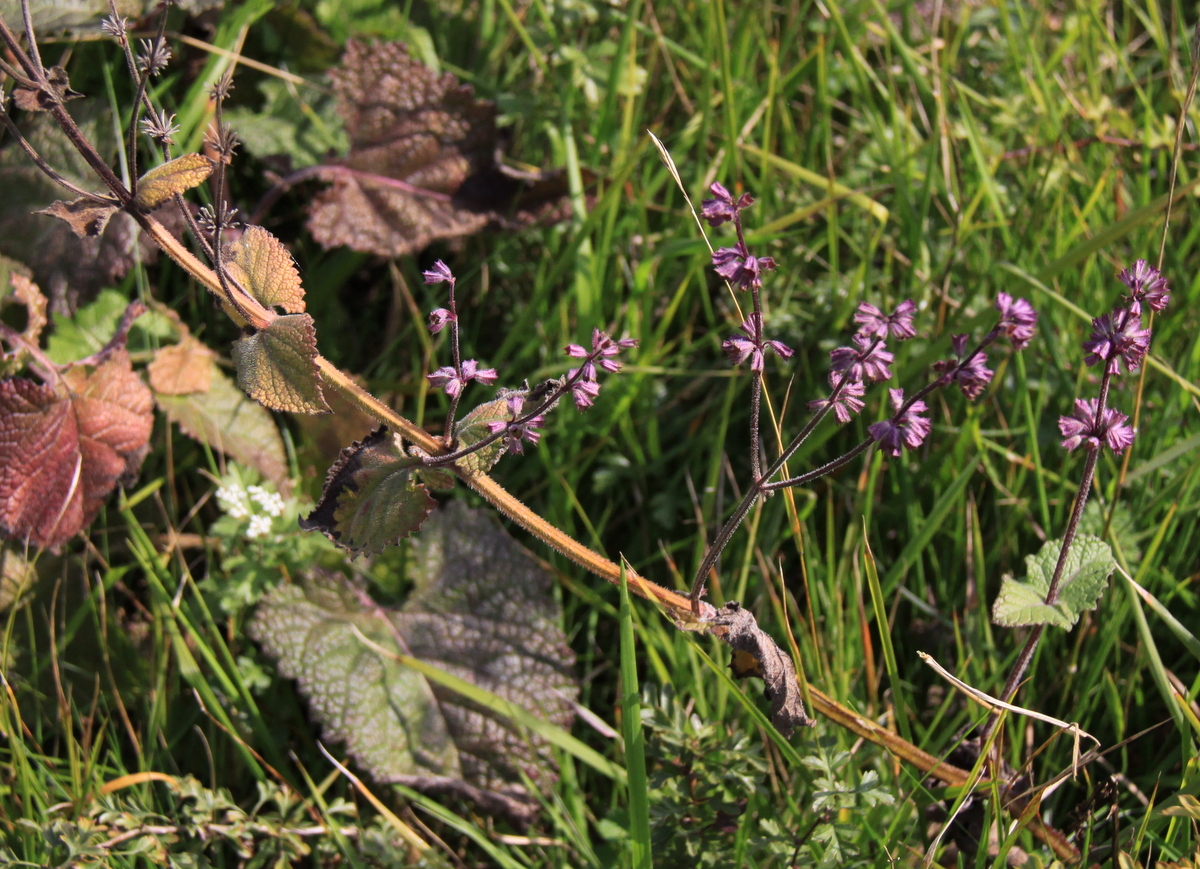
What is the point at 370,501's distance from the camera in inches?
61.1

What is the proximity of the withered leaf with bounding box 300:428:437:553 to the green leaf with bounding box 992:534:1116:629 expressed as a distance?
993mm

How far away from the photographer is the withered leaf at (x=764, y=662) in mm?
1572

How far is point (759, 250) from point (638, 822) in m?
1.78

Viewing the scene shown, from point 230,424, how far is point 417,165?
0.96 metres

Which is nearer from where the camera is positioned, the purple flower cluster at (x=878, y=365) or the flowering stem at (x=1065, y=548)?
the purple flower cluster at (x=878, y=365)

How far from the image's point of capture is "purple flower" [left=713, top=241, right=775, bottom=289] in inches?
56.5

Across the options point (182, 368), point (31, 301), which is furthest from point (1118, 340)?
point (31, 301)

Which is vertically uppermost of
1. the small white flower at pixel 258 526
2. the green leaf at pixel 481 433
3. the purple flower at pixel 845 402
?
the purple flower at pixel 845 402

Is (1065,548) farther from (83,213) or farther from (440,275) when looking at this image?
(83,213)

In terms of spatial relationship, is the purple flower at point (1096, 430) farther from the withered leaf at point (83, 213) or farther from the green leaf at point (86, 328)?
the green leaf at point (86, 328)

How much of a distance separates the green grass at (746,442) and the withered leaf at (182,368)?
158 mm

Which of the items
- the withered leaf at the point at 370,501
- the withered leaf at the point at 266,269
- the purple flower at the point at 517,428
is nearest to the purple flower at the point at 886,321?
the purple flower at the point at 517,428

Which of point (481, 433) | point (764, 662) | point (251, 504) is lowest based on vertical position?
point (251, 504)

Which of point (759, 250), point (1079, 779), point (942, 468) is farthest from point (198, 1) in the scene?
point (1079, 779)
